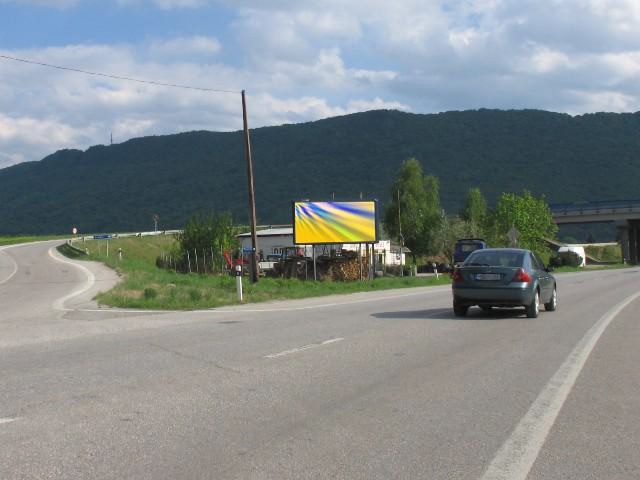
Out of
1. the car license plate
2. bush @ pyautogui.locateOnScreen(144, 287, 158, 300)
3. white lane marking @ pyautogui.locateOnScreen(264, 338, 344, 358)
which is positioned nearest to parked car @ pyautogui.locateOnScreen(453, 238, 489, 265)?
bush @ pyautogui.locateOnScreen(144, 287, 158, 300)

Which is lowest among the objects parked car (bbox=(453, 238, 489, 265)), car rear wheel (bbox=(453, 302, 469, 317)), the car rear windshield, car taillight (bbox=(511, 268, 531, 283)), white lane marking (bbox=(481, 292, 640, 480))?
white lane marking (bbox=(481, 292, 640, 480))

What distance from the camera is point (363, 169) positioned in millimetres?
156875

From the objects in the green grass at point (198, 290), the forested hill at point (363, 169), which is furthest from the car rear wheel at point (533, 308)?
the forested hill at point (363, 169)

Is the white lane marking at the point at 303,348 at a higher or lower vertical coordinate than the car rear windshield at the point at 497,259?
lower

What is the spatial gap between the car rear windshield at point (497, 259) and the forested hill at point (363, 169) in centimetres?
11740

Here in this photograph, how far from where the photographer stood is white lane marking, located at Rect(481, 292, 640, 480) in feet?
19.3

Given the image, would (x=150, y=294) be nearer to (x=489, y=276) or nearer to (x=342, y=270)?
(x=489, y=276)

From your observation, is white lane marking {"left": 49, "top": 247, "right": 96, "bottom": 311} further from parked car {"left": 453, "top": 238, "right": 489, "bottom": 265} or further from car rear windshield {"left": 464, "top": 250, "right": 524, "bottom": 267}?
parked car {"left": 453, "top": 238, "right": 489, "bottom": 265}

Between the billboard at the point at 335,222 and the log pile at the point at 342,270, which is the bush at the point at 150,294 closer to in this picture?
the billboard at the point at 335,222

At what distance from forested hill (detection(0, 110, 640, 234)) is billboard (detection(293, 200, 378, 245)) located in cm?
9070

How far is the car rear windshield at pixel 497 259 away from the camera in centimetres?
1769

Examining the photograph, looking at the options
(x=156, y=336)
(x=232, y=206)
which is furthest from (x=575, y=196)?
(x=156, y=336)

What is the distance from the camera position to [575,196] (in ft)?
437

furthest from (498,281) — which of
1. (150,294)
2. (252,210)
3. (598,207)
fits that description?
(598,207)
